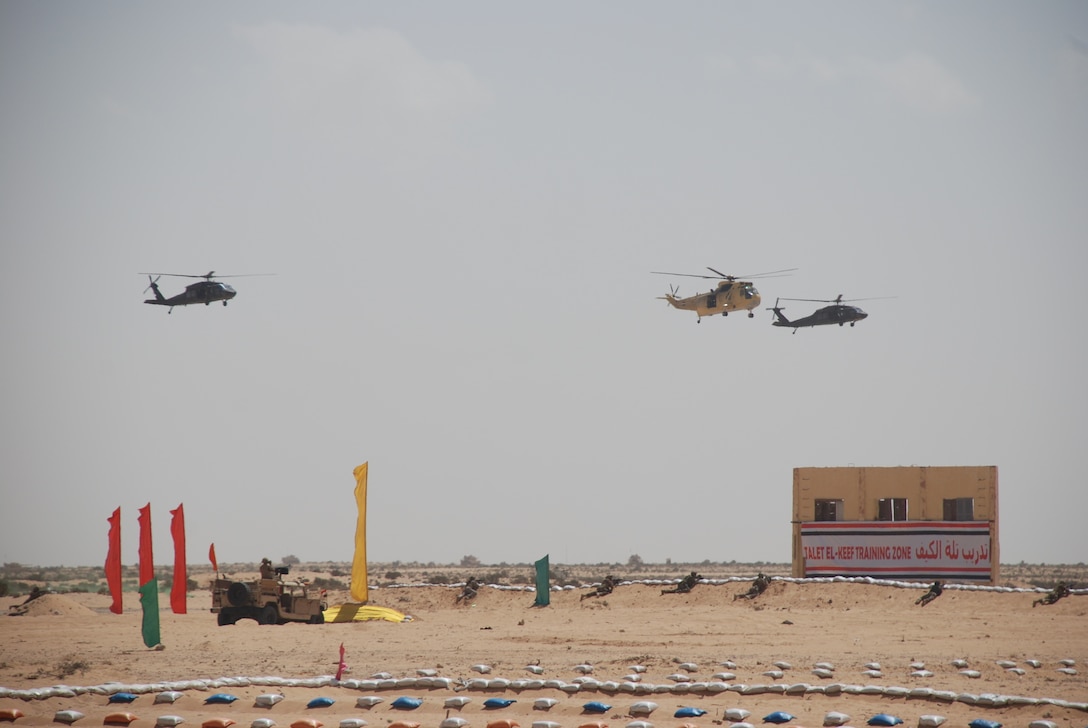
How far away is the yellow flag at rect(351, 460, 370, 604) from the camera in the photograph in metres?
31.0

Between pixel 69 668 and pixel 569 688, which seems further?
pixel 69 668

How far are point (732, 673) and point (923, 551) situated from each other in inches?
657

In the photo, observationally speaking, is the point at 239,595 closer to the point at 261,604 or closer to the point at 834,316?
the point at 261,604

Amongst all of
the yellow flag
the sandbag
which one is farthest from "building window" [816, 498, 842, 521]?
the sandbag

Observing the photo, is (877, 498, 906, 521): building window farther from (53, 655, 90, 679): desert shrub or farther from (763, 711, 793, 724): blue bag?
(53, 655, 90, 679): desert shrub

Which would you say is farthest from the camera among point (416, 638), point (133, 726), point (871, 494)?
point (871, 494)

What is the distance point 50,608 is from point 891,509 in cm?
2821

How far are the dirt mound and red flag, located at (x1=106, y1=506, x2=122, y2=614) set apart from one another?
7.47 metres

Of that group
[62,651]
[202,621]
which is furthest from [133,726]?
[202,621]

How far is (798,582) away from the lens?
1432 inches

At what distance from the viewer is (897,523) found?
37500 millimetres

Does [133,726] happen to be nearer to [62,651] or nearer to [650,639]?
[62,651]

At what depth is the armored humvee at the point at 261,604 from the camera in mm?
33688

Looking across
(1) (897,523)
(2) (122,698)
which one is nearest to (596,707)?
(2) (122,698)
